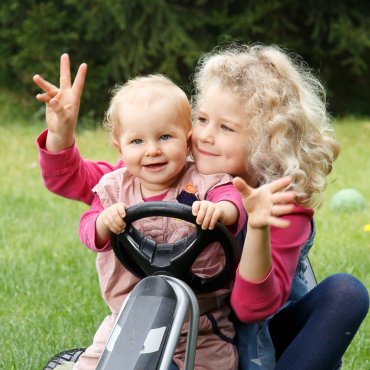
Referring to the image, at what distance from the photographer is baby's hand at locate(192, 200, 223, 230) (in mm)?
2385

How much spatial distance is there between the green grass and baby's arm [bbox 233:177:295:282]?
1.32 m

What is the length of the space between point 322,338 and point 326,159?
0.51 m

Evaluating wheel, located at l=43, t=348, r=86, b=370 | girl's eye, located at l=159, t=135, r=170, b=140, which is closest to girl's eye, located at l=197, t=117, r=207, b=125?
girl's eye, located at l=159, t=135, r=170, b=140

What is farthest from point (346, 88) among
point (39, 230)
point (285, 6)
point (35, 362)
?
point (35, 362)

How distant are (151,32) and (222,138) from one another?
8.32 meters

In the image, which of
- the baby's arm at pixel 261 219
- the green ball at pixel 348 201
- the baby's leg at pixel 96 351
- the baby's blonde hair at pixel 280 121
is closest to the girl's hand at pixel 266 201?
the baby's arm at pixel 261 219

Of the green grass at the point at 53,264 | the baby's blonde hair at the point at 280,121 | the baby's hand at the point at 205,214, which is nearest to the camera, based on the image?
the baby's hand at the point at 205,214

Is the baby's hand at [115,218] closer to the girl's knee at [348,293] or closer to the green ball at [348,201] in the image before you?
the girl's knee at [348,293]

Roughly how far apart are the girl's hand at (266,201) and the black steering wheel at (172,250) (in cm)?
19

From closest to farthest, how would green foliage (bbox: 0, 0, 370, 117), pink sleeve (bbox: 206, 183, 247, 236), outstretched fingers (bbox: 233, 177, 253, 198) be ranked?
outstretched fingers (bbox: 233, 177, 253, 198) → pink sleeve (bbox: 206, 183, 247, 236) → green foliage (bbox: 0, 0, 370, 117)

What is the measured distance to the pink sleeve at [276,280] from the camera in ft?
8.09

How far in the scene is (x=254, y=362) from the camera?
2.70m

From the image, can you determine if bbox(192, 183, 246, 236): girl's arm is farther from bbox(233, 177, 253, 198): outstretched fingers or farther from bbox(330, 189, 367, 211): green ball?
bbox(330, 189, 367, 211): green ball

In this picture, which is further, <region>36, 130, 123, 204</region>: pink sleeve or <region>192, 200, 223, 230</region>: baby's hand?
<region>36, 130, 123, 204</region>: pink sleeve
